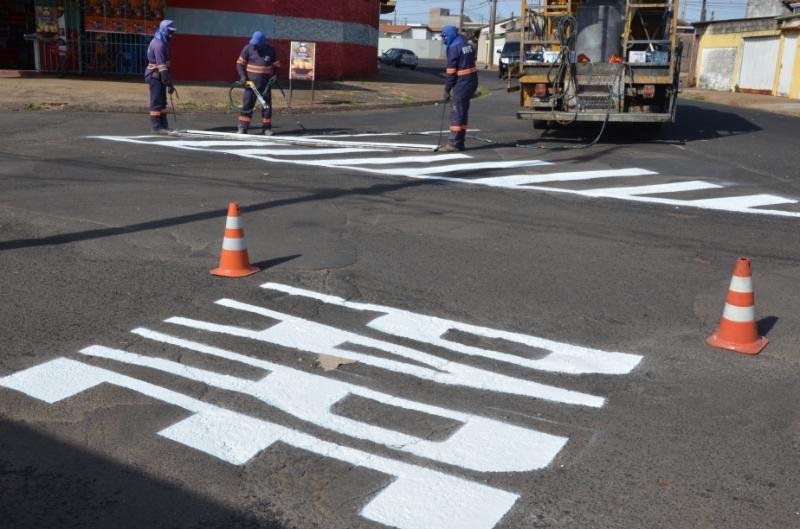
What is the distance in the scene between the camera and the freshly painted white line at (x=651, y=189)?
425 inches

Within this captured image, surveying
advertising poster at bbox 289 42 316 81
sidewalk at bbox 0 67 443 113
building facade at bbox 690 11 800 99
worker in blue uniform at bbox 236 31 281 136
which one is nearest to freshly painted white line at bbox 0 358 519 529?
worker in blue uniform at bbox 236 31 281 136

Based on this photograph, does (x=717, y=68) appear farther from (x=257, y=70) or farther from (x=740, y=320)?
(x=740, y=320)

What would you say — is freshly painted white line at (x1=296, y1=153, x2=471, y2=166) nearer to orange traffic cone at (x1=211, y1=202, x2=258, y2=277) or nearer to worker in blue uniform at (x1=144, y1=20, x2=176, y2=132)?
worker in blue uniform at (x1=144, y1=20, x2=176, y2=132)

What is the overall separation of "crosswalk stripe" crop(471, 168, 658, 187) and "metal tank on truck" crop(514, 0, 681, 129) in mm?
2762

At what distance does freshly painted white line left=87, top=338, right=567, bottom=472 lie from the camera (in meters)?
4.04

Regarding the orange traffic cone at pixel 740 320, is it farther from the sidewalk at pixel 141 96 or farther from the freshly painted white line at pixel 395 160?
the sidewalk at pixel 141 96

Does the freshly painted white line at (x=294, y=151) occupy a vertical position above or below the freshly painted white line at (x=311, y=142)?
below

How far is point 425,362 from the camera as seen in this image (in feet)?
17.0

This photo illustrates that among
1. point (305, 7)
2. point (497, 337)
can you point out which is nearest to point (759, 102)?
point (305, 7)

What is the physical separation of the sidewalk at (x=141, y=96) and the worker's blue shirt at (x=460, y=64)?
8047mm

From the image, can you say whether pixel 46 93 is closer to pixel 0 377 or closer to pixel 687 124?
pixel 687 124

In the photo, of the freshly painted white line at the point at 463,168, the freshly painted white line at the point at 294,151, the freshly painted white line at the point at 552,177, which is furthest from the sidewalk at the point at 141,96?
the freshly painted white line at the point at 552,177

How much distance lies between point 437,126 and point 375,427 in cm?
1510

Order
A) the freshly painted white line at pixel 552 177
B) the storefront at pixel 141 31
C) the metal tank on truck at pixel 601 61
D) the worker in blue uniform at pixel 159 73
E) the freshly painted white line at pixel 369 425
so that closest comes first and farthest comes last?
the freshly painted white line at pixel 369 425 < the freshly painted white line at pixel 552 177 < the metal tank on truck at pixel 601 61 < the worker in blue uniform at pixel 159 73 < the storefront at pixel 141 31
